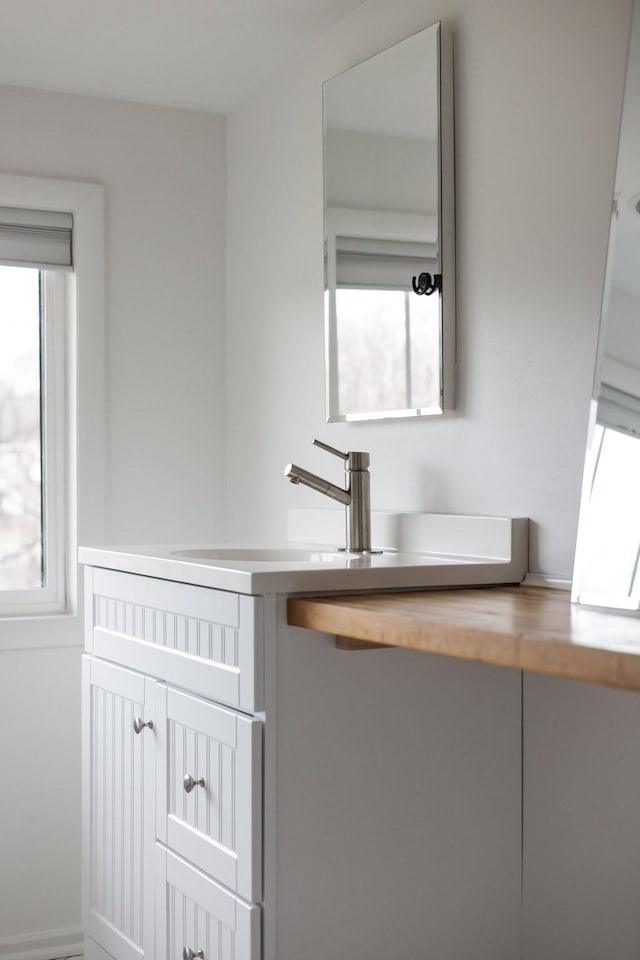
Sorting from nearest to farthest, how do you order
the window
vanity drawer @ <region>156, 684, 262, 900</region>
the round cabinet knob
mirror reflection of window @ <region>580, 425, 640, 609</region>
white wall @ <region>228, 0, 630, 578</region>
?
1. mirror reflection of window @ <region>580, 425, 640, 609</region>
2. vanity drawer @ <region>156, 684, 262, 900</region>
3. white wall @ <region>228, 0, 630, 578</region>
4. the round cabinet knob
5. the window

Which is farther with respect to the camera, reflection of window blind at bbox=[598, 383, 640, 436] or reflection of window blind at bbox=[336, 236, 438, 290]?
reflection of window blind at bbox=[336, 236, 438, 290]

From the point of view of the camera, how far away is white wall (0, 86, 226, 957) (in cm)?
285

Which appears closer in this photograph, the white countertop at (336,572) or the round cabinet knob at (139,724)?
the white countertop at (336,572)

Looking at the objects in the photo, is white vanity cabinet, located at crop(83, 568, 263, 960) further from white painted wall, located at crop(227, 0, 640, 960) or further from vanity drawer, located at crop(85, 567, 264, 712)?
white painted wall, located at crop(227, 0, 640, 960)

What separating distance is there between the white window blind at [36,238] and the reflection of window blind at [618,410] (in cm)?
180

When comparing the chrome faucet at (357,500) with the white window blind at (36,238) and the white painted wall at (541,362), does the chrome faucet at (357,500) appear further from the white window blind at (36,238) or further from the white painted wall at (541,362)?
the white window blind at (36,238)

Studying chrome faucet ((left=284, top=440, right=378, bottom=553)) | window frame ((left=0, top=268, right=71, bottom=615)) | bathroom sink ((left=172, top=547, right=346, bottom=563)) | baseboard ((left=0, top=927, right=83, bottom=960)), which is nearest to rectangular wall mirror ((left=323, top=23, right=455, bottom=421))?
chrome faucet ((left=284, top=440, right=378, bottom=553))

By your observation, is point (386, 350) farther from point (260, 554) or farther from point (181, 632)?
point (181, 632)

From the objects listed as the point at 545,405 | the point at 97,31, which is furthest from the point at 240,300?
the point at 545,405

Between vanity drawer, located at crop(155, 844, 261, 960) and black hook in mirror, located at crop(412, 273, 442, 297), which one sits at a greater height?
black hook in mirror, located at crop(412, 273, 442, 297)

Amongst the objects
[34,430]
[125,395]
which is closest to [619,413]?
[125,395]

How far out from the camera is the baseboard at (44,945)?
281cm

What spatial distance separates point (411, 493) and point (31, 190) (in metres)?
1.40

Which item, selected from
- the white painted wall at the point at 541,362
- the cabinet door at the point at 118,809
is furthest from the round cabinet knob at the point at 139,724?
the white painted wall at the point at 541,362
